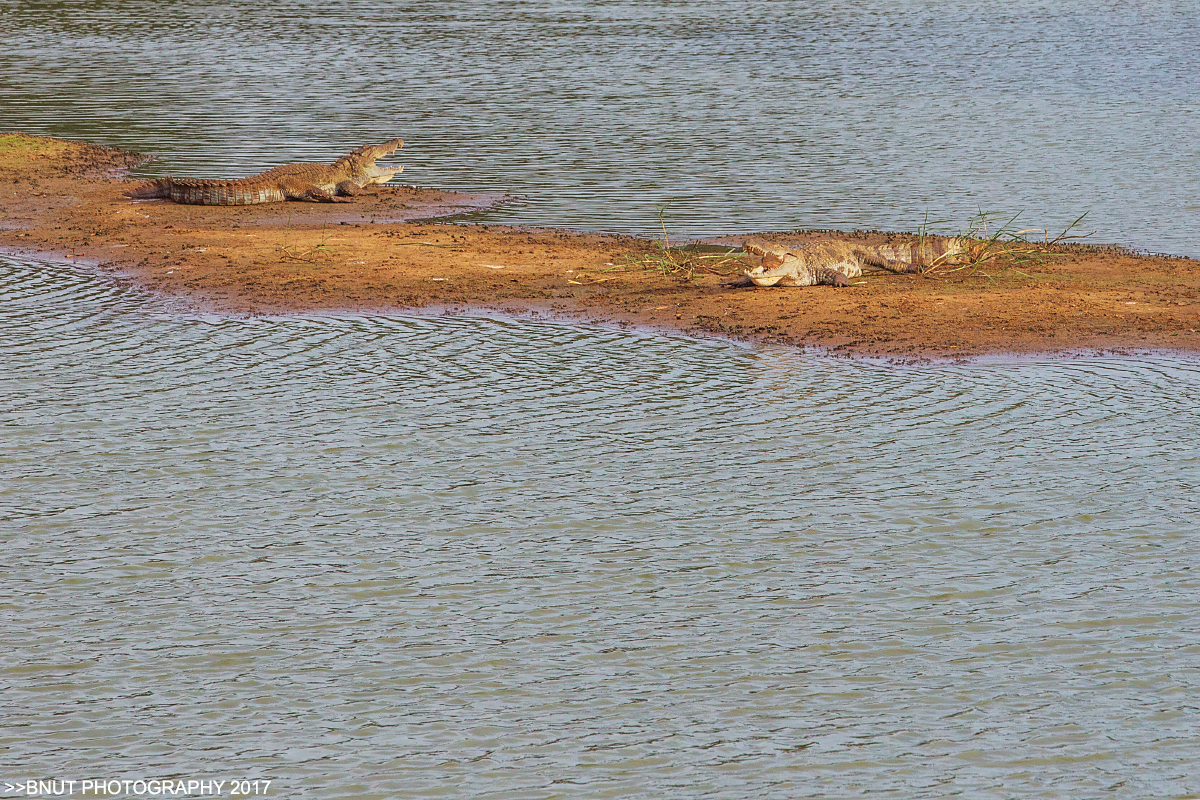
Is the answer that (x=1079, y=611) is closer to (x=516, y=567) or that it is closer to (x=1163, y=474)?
(x=1163, y=474)

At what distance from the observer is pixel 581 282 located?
12.3 metres

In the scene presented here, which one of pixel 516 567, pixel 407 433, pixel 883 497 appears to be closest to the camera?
pixel 516 567

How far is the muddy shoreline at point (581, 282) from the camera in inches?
434

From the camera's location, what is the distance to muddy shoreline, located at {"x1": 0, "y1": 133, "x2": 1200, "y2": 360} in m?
11.0

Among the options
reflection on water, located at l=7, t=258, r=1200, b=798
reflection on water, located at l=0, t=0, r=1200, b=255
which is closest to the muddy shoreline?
reflection on water, located at l=7, t=258, r=1200, b=798

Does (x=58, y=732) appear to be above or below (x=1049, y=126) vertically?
below

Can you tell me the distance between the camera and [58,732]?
5422 millimetres

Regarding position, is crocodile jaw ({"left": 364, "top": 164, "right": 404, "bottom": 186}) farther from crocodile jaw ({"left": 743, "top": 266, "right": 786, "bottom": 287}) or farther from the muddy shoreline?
crocodile jaw ({"left": 743, "top": 266, "right": 786, "bottom": 287})

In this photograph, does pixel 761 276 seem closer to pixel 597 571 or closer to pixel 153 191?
pixel 597 571

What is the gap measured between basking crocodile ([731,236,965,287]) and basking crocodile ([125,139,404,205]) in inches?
223

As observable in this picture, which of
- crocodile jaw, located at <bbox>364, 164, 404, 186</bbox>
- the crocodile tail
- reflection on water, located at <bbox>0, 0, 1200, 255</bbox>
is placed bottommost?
the crocodile tail

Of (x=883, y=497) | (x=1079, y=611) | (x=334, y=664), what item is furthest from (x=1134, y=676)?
(x=334, y=664)

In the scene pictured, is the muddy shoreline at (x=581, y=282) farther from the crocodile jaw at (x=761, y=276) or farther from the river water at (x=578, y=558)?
the river water at (x=578, y=558)

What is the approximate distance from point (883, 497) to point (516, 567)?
6.66 ft
